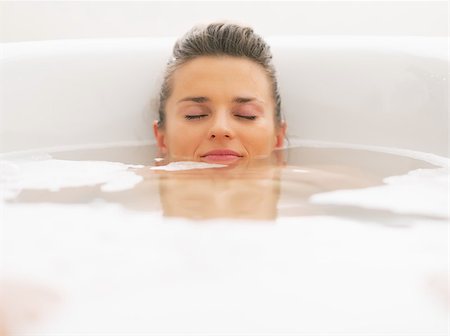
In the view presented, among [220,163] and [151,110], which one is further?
[151,110]

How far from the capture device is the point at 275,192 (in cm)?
113

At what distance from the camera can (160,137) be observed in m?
1.49

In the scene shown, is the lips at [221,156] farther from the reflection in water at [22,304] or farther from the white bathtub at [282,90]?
the reflection in water at [22,304]

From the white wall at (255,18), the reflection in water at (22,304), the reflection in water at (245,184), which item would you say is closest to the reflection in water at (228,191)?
the reflection in water at (245,184)

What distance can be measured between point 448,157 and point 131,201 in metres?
0.66

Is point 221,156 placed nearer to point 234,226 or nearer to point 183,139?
point 183,139

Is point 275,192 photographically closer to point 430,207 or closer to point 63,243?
point 430,207

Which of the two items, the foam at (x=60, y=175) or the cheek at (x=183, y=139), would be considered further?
the cheek at (x=183, y=139)

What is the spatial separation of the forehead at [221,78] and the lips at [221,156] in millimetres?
109

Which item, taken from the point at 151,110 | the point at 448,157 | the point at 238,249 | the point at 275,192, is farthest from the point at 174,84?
the point at 238,249

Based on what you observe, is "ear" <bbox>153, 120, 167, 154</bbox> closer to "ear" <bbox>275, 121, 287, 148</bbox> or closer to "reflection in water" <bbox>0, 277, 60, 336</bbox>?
"ear" <bbox>275, 121, 287, 148</bbox>

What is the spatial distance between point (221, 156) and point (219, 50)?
23cm

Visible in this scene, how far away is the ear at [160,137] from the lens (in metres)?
1.49

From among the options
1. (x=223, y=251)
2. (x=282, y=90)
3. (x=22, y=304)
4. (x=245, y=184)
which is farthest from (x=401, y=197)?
(x=22, y=304)
